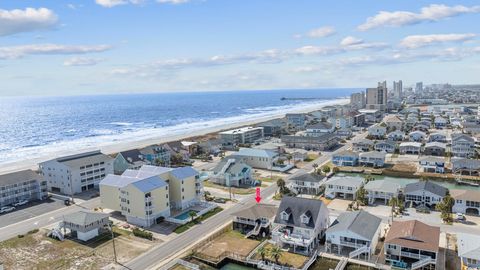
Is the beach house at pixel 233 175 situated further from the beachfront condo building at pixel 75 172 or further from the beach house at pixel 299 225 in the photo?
the beach house at pixel 299 225

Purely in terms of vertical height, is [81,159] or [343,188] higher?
[81,159]

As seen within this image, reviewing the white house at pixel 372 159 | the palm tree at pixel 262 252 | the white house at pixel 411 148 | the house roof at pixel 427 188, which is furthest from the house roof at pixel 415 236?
the white house at pixel 411 148

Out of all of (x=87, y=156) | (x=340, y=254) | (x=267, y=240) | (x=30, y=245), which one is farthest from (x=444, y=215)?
(x=87, y=156)

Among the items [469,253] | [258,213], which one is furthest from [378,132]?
[469,253]

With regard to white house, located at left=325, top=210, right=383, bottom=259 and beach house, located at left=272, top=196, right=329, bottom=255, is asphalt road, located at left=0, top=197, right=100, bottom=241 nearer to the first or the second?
beach house, located at left=272, top=196, right=329, bottom=255

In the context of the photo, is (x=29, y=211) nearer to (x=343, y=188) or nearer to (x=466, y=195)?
(x=343, y=188)

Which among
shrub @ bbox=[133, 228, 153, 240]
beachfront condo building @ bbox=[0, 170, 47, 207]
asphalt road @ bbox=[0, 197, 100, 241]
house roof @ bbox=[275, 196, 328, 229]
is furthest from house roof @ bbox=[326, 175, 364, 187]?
beachfront condo building @ bbox=[0, 170, 47, 207]
